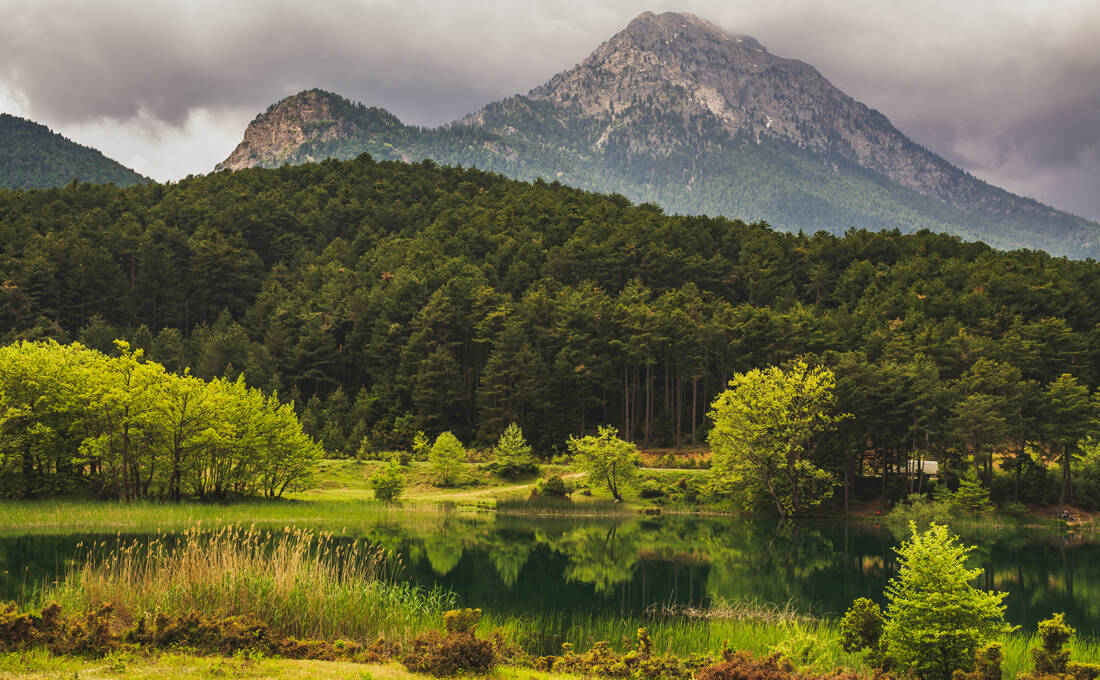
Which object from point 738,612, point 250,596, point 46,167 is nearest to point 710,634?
point 738,612

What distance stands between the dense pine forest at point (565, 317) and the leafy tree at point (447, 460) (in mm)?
11148

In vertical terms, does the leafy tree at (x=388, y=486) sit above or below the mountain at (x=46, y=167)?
below

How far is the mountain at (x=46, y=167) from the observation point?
181 m

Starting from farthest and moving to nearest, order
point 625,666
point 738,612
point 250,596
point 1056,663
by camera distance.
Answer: point 738,612, point 250,596, point 625,666, point 1056,663

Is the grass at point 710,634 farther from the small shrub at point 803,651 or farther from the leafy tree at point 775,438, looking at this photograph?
the leafy tree at point 775,438

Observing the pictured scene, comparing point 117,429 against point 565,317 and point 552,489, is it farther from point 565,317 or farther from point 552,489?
point 565,317

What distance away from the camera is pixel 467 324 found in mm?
81312

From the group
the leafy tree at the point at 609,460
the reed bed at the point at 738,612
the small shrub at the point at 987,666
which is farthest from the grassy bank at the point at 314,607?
the leafy tree at the point at 609,460

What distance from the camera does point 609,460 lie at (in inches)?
2010

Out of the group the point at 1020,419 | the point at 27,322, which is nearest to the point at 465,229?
the point at 27,322

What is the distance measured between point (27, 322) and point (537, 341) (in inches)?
2080

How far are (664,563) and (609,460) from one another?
70.2ft

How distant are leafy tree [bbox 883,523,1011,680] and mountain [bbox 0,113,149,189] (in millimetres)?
202944

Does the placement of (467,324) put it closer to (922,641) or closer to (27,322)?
(27,322)
